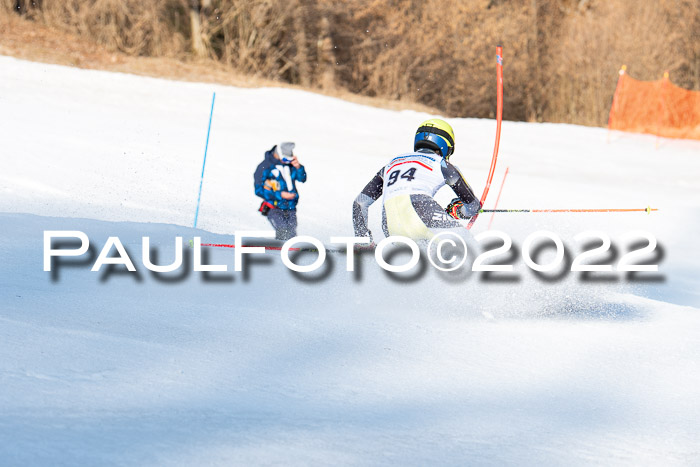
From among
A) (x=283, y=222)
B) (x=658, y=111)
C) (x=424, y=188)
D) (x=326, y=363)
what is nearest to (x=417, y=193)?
(x=424, y=188)

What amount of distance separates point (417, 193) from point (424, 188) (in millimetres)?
69

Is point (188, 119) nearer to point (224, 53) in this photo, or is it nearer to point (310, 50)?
point (224, 53)

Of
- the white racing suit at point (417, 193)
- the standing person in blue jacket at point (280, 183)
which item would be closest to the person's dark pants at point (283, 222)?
the standing person in blue jacket at point (280, 183)

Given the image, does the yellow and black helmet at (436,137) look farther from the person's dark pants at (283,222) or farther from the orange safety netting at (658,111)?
the orange safety netting at (658,111)

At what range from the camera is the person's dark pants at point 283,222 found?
30.5 ft

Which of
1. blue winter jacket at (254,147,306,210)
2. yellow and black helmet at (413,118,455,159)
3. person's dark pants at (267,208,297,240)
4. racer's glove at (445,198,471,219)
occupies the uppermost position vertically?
yellow and black helmet at (413,118,455,159)

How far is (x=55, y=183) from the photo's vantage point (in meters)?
12.2

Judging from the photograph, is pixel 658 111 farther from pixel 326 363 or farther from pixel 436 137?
pixel 326 363

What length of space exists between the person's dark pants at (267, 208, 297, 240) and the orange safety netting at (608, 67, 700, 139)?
1535 centimetres

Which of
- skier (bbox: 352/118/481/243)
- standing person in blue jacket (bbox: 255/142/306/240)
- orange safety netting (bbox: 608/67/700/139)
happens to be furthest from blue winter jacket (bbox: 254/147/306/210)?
orange safety netting (bbox: 608/67/700/139)

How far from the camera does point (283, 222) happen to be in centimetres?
938

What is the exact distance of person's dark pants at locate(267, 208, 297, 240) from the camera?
9305mm

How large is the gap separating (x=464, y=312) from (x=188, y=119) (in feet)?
44.7

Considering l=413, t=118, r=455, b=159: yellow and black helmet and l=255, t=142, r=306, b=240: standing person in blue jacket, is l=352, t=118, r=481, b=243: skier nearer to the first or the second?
l=413, t=118, r=455, b=159: yellow and black helmet
